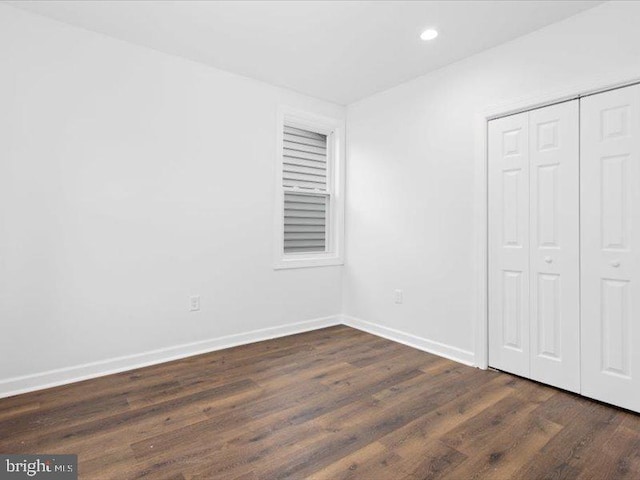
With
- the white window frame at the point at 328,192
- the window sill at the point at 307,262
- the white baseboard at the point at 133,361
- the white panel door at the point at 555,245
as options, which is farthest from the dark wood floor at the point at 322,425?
the white window frame at the point at 328,192

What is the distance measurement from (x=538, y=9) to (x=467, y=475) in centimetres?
288

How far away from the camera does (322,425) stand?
6.84 ft

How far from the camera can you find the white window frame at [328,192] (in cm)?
378

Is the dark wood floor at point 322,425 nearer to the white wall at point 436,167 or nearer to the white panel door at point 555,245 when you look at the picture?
the white panel door at point 555,245

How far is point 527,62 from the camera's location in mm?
2686

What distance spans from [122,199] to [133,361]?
1338 mm

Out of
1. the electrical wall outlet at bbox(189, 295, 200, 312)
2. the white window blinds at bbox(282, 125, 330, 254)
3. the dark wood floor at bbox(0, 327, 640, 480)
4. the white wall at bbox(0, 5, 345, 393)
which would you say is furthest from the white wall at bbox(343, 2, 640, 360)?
the electrical wall outlet at bbox(189, 295, 200, 312)

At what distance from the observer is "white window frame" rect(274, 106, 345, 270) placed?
3.78m

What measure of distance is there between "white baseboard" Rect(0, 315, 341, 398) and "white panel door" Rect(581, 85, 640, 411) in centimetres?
260

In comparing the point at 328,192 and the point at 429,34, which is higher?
the point at 429,34

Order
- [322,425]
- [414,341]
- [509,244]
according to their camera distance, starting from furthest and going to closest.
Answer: [414,341] → [509,244] → [322,425]

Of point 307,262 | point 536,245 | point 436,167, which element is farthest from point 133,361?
point 536,245

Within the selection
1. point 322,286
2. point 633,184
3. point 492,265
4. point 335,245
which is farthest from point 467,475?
point 335,245

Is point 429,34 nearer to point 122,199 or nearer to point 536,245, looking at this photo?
point 536,245
